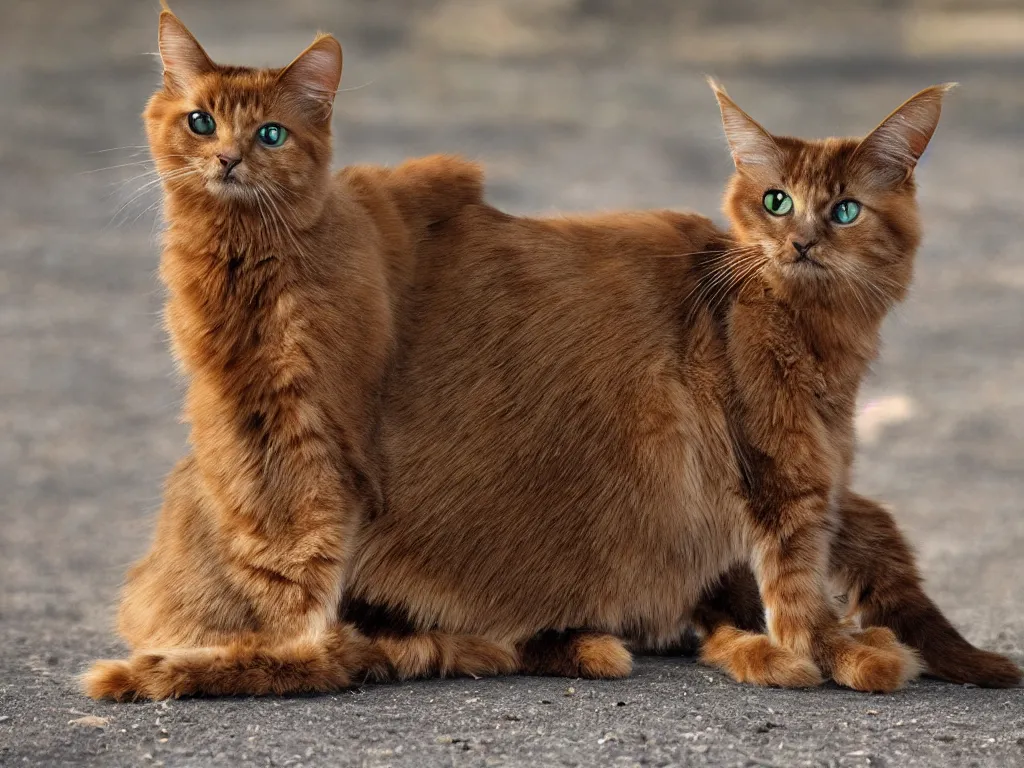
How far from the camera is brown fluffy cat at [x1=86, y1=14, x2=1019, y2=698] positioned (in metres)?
3.67

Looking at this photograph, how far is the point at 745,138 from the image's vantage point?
4004 millimetres

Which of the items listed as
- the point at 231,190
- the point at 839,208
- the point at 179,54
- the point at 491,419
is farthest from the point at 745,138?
the point at 179,54

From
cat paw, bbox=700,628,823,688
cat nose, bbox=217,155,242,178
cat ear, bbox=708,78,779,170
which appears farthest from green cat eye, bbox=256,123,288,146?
cat paw, bbox=700,628,823,688

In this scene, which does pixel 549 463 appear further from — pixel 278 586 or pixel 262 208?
pixel 262 208

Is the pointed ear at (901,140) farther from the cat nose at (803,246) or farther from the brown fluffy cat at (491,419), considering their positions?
the cat nose at (803,246)

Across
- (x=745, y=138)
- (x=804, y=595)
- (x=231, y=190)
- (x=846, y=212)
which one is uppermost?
(x=745, y=138)

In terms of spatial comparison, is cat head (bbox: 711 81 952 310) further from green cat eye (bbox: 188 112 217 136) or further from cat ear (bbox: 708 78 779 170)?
green cat eye (bbox: 188 112 217 136)

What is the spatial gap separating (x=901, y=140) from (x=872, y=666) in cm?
149

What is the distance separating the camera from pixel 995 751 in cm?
338

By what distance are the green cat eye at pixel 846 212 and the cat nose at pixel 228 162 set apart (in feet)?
5.49

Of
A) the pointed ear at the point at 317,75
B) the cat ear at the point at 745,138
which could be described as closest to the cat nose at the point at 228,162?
the pointed ear at the point at 317,75

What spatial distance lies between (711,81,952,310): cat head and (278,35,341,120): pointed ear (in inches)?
45.6

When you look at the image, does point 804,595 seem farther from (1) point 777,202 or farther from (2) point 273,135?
(2) point 273,135

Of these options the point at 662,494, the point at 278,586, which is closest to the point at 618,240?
the point at 662,494
